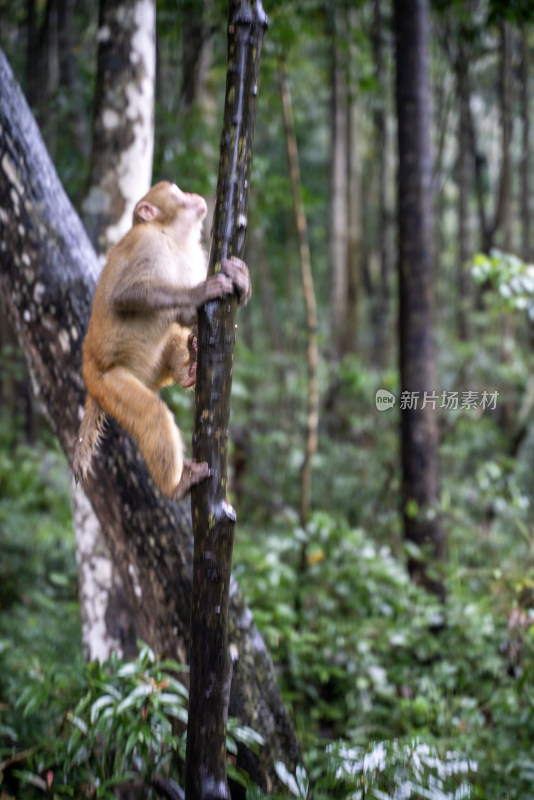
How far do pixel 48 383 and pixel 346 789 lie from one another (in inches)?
85.8

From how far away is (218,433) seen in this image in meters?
2.08

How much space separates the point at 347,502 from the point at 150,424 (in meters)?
5.68

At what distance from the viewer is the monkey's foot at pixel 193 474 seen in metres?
2.07

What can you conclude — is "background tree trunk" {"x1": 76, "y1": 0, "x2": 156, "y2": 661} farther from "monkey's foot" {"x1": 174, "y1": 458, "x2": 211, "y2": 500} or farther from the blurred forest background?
"monkey's foot" {"x1": 174, "y1": 458, "x2": 211, "y2": 500}

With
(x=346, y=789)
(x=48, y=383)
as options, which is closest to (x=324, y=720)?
(x=346, y=789)

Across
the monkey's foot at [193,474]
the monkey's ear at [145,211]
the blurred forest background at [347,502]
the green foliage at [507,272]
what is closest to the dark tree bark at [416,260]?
the blurred forest background at [347,502]

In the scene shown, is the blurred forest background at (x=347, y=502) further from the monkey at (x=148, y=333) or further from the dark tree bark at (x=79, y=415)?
the monkey at (x=148, y=333)

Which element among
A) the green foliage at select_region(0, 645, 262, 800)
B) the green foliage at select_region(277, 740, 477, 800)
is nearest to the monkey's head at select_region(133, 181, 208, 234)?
the green foliage at select_region(0, 645, 262, 800)

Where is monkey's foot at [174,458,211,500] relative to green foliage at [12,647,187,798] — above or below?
above

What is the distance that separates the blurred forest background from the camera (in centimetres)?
374

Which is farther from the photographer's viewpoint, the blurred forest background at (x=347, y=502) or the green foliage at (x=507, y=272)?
the green foliage at (x=507, y=272)

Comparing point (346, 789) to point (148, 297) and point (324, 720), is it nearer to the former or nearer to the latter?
point (324, 720)

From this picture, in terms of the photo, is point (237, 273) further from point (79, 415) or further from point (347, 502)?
point (347, 502)

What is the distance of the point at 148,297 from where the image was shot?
2.67 meters
